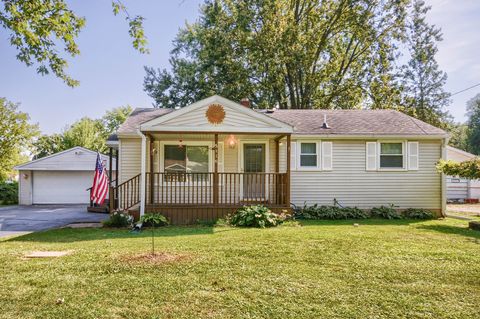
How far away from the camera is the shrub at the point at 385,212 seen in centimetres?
1105

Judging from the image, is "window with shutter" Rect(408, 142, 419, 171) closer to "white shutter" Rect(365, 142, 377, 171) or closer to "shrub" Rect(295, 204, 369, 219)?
"white shutter" Rect(365, 142, 377, 171)

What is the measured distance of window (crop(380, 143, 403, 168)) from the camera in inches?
460

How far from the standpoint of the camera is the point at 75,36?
17.5ft

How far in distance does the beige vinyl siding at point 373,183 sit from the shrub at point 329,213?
43 centimetres

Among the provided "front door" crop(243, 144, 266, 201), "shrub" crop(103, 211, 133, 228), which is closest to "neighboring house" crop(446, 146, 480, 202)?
"front door" crop(243, 144, 266, 201)

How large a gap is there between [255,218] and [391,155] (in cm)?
609

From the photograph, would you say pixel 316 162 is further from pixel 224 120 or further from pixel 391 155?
pixel 224 120

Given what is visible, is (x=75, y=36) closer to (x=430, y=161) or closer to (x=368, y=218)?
(x=368, y=218)

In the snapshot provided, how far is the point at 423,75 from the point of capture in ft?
89.5

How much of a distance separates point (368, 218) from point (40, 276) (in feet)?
32.2

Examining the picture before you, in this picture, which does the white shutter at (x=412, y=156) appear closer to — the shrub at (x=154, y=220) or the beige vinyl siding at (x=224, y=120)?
the beige vinyl siding at (x=224, y=120)

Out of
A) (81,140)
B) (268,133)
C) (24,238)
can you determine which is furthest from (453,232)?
(81,140)

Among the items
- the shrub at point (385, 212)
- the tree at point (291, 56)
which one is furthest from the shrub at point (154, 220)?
the tree at point (291, 56)

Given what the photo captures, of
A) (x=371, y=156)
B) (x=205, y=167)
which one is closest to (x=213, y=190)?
(x=205, y=167)
